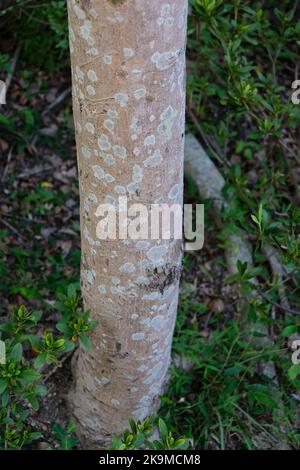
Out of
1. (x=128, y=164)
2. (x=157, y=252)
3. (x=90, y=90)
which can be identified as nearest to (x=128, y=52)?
(x=90, y=90)

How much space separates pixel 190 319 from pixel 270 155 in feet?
3.46

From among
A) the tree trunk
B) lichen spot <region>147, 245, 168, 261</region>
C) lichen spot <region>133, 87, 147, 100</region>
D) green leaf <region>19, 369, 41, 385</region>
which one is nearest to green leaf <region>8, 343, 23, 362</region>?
green leaf <region>19, 369, 41, 385</region>

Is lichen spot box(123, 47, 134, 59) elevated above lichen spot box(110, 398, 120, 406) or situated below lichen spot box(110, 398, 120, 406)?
above

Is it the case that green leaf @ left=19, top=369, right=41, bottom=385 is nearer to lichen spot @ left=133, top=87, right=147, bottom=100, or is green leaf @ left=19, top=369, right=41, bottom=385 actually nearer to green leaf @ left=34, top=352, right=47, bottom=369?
green leaf @ left=34, top=352, right=47, bottom=369

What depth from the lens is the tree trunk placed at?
1.49m

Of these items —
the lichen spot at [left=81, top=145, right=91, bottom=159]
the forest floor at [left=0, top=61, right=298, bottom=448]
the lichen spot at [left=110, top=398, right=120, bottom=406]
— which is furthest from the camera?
the forest floor at [left=0, top=61, right=298, bottom=448]

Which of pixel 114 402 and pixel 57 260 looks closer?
pixel 114 402

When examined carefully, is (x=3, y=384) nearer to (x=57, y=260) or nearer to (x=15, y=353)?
(x=15, y=353)

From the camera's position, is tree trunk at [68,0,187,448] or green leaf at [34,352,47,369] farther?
green leaf at [34,352,47,369]

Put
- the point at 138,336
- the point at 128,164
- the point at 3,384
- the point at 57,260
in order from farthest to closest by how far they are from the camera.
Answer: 1. the point at 57,260
2. the point at 138,336
3. the point at 3,384
4. the point at 128,164

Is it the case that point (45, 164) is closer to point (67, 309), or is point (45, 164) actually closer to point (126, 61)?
point (67, 309)

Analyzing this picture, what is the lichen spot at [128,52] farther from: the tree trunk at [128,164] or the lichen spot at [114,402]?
the lichen spot at [114,402]

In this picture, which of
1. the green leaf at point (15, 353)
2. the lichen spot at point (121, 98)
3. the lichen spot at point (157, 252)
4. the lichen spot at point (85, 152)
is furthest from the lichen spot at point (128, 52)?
the green leaf at point (15, 353)

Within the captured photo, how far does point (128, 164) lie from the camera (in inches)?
66.4
